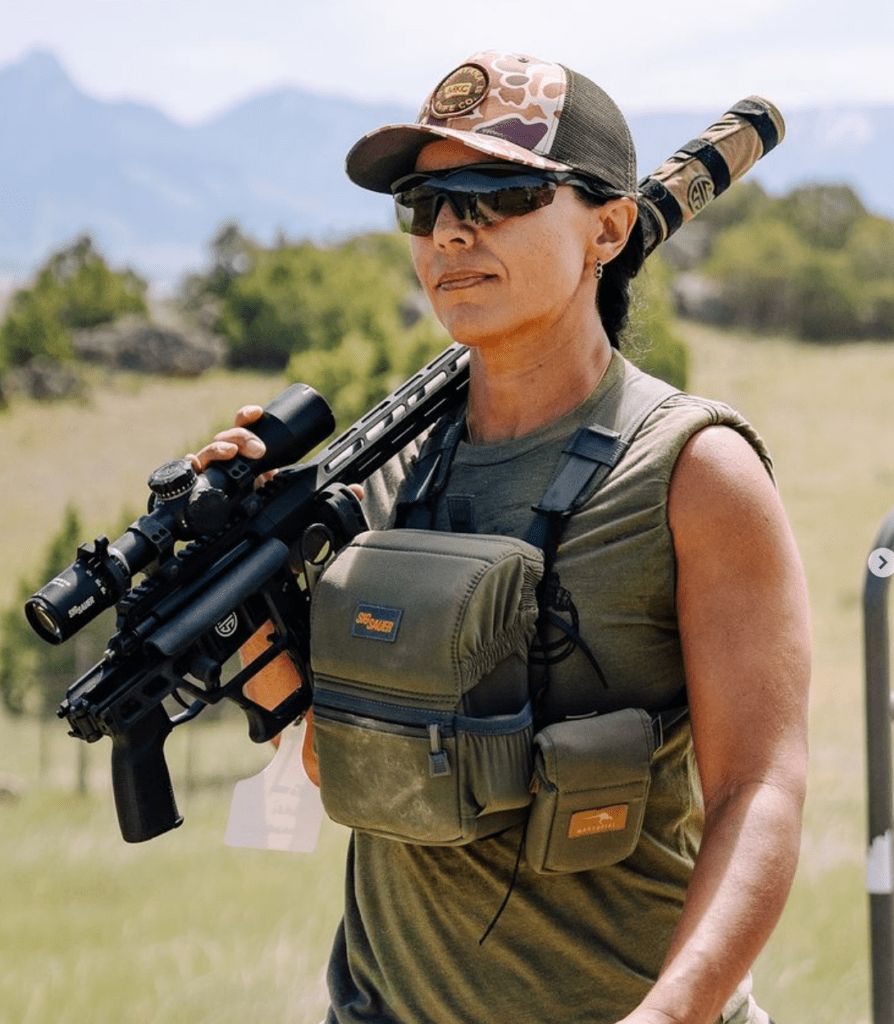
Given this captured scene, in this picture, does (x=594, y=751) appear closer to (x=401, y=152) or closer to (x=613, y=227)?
(x=613, y=227)

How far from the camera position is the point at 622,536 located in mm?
2230

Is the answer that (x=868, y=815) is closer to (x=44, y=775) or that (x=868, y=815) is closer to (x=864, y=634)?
(x=864, y=634)

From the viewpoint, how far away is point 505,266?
234cm

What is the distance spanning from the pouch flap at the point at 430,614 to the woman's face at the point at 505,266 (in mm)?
350

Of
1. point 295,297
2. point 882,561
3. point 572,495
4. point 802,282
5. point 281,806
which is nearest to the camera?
point 572,495

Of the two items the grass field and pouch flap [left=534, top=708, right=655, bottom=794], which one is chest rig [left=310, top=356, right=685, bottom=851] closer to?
pouch flap [left=534, top=708, right=655, bottom=794]

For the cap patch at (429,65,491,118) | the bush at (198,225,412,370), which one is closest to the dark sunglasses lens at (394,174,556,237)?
the cap patch at (429,65,491,118)

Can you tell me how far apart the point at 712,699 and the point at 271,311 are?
4237cm

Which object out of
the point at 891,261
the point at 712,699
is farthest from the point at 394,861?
the point at 891,261

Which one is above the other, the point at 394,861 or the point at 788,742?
the point at 788,742

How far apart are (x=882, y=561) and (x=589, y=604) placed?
1.39m

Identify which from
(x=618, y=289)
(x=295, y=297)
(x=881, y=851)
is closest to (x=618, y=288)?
(x=618, y=289)

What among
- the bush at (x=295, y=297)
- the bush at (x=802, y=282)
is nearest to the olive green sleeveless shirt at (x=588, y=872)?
the bush at (x=295, y=297)

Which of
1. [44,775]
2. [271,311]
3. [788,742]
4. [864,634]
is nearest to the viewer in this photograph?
[788,742]
